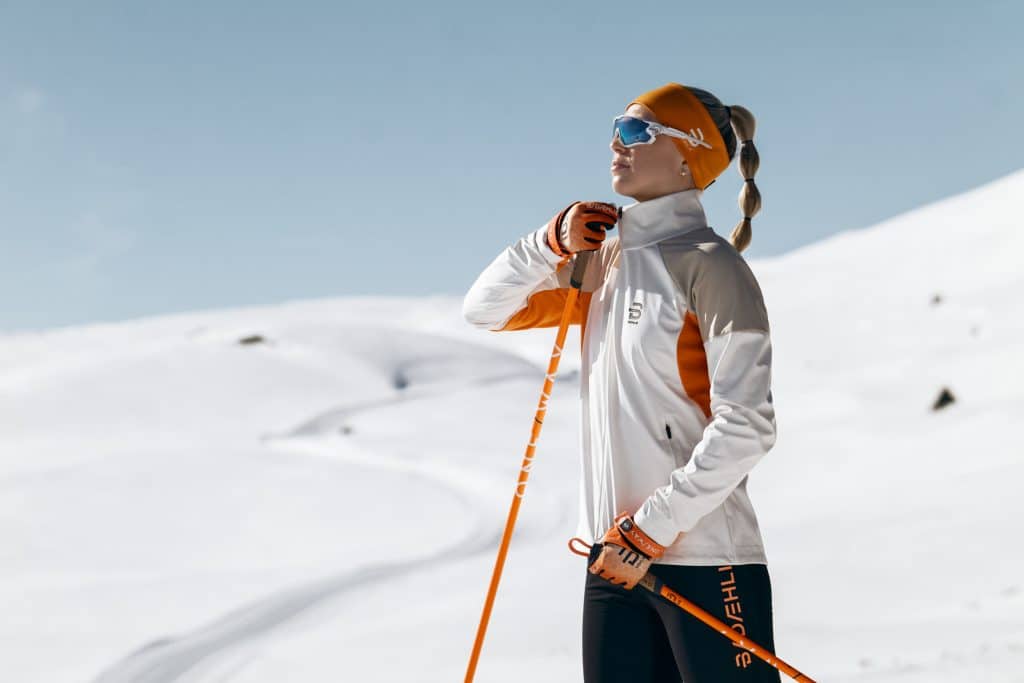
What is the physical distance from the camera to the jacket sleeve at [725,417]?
103 inches

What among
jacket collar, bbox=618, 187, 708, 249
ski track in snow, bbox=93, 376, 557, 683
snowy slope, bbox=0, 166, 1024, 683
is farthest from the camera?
snowy slope, bbox=0, 166, 1024, 683

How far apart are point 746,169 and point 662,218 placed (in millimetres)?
368

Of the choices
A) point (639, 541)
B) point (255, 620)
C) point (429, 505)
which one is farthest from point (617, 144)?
point (429, 505)

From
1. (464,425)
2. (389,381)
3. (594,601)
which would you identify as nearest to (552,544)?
(594,601)

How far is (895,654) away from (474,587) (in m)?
3.74

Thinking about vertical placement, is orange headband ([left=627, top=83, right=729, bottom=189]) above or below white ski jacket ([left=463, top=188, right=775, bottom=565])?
above

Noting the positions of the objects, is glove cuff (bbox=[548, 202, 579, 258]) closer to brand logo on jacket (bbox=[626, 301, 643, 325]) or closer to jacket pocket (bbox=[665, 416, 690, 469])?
brand logo on jacket (bbox=[626, 301, 643, 325])

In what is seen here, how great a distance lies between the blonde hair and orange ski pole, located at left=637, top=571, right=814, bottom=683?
1.01 m

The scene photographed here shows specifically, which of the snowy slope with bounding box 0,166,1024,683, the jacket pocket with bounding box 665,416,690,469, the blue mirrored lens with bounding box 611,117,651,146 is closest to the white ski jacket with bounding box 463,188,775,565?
the jacket pocket with bounding box 665,416,690,469

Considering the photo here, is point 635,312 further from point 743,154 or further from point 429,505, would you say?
point 429,505

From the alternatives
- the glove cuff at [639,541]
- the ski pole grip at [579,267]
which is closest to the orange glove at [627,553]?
the glove cuff at [639,541]

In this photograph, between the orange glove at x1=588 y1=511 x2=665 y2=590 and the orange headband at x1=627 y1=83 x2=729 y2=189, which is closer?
the orange glove at x1=588 y1=511 x2=665 y2=590

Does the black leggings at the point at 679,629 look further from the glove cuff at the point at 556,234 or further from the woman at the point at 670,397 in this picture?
the glove cuff at the point at 556,234

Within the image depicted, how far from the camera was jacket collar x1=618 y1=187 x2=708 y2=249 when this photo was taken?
116 inches
